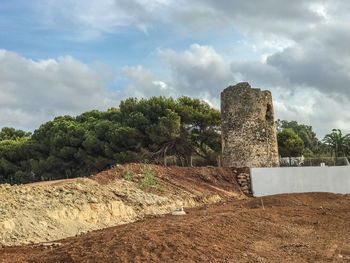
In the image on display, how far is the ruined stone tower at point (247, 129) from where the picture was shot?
1182 inches

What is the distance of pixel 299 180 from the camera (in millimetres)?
27406

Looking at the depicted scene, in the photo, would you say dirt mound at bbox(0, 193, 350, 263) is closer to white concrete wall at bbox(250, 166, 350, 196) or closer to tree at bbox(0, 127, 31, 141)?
white concrete wall at bbox(250, 166, 350, 196)

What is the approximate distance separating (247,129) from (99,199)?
1562 centimetres

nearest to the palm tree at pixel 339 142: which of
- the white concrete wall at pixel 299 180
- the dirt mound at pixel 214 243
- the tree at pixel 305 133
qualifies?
the tree at pixel 305 133

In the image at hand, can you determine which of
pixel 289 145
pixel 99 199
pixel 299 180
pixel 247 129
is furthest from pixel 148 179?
pixel 289 145

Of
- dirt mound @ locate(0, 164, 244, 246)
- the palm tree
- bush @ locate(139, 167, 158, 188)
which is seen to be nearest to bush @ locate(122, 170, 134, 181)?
dirt mound @ locate(0, 164, 244, 246)

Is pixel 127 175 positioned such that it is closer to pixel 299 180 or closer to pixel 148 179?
pixel 148 179

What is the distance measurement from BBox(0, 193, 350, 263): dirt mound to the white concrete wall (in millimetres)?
11187

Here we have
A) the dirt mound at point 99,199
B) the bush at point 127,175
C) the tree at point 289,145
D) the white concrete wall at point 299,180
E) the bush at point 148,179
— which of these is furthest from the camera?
the tree at point 289,145

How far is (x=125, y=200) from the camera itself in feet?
57.2

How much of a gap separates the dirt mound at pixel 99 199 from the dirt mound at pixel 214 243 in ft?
5.34

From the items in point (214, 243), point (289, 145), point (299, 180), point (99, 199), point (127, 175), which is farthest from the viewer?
point (289, 145)

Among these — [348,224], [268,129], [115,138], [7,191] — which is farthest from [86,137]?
[348,224]

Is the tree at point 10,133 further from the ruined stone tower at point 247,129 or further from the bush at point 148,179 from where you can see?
the bush at point 148,179
